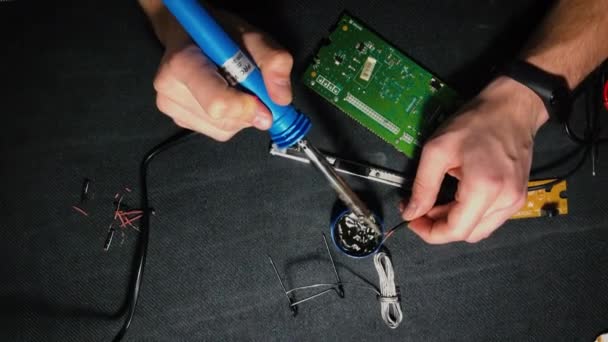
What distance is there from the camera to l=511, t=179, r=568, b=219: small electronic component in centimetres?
114

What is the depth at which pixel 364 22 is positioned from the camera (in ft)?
3.86

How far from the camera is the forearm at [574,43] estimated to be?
98 cm

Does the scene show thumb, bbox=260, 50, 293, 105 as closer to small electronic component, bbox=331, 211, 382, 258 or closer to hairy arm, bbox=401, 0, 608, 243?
hairy arm, bbox=401, 0, 608, 243

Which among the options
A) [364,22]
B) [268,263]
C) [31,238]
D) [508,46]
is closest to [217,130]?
[268,263]

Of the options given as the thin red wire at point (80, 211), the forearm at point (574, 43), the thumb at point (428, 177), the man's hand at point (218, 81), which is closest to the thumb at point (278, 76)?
the man's hand at point (218, 81)

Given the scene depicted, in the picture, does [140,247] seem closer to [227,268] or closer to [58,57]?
[227,268]

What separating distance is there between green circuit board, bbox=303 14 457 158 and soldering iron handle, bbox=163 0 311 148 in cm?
41

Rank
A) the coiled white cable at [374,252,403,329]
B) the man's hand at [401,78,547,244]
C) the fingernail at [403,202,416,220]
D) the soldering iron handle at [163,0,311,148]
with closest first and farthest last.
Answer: the soldering iron handle at [163,0,311,148], the man's hand at [401,78,547,244], the fingernail at [403,202,416,220], the coiled white cable at [374,252,403,329]

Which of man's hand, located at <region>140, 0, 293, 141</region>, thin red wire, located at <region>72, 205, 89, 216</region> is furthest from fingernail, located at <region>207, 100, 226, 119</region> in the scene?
thin red wire, located at <region>72, 205, 89, 216</region>

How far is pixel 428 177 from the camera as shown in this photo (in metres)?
0.90

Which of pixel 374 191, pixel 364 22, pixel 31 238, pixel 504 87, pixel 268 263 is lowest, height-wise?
pixel 31 238

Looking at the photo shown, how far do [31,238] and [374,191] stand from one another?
0.91m

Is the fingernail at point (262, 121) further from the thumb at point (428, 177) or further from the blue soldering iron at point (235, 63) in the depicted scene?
the thumb at point (428, 177)

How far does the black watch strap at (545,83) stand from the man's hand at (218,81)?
20.6 inches
